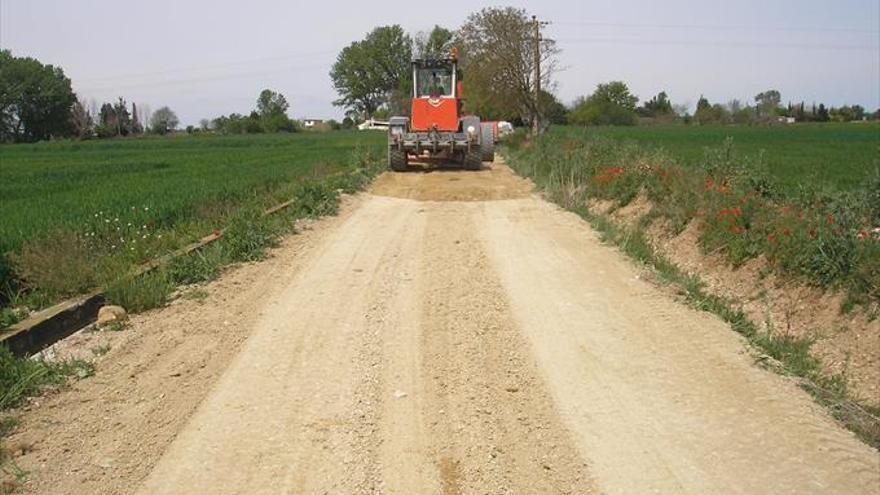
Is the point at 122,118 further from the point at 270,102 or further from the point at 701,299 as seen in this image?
the point at 701,299

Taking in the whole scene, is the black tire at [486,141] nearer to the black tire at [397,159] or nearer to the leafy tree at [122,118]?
the black tire at [397,159]

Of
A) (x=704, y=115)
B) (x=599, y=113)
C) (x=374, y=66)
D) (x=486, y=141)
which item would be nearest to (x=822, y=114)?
(x=704, y=115)

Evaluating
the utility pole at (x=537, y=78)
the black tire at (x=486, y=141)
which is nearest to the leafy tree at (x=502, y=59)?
the utility pole at (x=537, y=78)

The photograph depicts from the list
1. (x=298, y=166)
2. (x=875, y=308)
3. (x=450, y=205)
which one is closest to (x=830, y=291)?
(x=875, y=308)

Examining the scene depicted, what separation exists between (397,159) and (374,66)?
92.8m

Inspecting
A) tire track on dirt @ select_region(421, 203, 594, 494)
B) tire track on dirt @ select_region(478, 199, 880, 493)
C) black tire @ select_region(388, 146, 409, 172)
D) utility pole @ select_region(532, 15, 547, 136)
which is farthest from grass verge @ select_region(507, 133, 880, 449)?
utility pole @ select_region(532, 15, 547, 136)

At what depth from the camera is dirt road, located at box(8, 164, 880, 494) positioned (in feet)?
13.1

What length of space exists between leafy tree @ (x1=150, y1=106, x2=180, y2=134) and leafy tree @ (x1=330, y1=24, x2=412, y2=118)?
27271 mm

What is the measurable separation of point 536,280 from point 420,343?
2517 mm

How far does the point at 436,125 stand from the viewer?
21281 millimetres

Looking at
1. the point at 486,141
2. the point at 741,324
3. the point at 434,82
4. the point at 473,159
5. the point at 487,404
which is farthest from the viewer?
the point at 486,141

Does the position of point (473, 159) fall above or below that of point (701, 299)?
above

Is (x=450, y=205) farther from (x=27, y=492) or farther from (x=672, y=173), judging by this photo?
(x=27, y=492)

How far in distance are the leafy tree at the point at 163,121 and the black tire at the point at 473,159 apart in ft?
280
